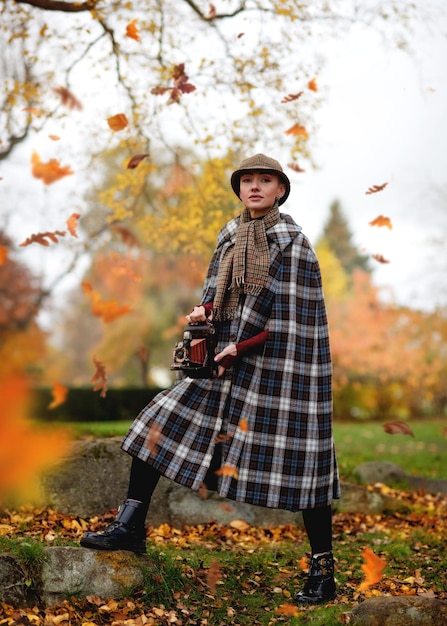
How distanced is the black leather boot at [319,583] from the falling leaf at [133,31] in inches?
212

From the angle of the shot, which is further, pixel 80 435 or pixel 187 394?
pixel 80 435

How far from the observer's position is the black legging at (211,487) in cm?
318

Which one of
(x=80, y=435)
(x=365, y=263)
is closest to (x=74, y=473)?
(x=80, y=435)

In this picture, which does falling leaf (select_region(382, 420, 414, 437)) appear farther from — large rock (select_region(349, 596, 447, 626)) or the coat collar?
the coat collar

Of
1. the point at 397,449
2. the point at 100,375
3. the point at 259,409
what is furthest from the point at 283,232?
the point at 397,449

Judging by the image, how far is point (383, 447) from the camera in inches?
474

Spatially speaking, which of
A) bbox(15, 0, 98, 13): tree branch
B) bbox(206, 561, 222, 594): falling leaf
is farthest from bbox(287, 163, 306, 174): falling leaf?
bbox(206, 561, 222, 594): falling leaf

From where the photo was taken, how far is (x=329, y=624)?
9.49 feet

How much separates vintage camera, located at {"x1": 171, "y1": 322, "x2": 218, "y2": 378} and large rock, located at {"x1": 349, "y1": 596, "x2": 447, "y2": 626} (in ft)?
3.98

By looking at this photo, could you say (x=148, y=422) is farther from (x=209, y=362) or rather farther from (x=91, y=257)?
(x=91, y=257)

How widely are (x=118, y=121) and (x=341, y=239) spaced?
30.9 metres

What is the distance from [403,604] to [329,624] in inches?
12.9

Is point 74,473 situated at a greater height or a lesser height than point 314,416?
lesser

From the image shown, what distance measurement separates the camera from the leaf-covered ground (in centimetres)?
304
